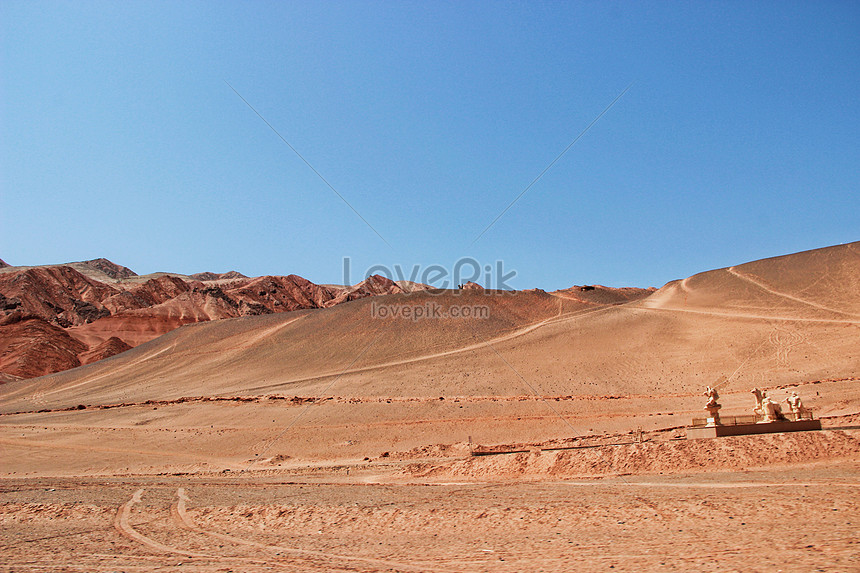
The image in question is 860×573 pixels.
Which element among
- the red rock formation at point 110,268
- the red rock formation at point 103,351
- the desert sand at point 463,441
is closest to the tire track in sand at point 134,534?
the desert sand at point 463,441

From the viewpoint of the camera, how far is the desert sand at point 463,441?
26.4 feet

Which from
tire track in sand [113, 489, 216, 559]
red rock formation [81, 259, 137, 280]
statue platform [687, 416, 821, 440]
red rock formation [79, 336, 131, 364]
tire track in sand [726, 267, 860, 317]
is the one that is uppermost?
red rock formation [81, 259, 137, 280]

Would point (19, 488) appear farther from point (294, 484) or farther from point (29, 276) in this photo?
point (29, 276)

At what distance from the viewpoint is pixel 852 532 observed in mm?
7035

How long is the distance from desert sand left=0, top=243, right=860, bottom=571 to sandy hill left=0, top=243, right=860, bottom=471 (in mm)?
222

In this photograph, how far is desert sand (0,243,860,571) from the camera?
8.05m

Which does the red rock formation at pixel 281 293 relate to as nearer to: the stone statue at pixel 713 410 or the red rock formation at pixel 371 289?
the red rock formation at pixel 371 289

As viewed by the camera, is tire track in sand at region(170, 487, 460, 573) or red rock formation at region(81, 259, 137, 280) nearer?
tire track in sand at region(170, 487, 460, 573)

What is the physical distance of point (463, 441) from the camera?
72.7ft

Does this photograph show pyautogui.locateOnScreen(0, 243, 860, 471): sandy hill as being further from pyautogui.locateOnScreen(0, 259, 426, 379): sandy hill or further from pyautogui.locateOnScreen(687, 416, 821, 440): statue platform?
pyautogui.locateOnScreen(0, 259, 426, 379): sandy hill

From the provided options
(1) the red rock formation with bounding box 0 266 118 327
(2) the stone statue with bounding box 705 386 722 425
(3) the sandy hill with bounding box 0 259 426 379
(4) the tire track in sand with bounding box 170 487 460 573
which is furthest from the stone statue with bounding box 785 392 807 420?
(1) the red rock formation with bounding box 0 266 118 327

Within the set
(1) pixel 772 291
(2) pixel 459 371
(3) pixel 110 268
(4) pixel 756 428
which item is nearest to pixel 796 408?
(4) pixel 756 428

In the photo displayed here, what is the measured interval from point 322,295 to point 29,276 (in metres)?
48.5

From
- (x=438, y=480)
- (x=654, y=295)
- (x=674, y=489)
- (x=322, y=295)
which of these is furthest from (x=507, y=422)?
(x=322, y=295)
